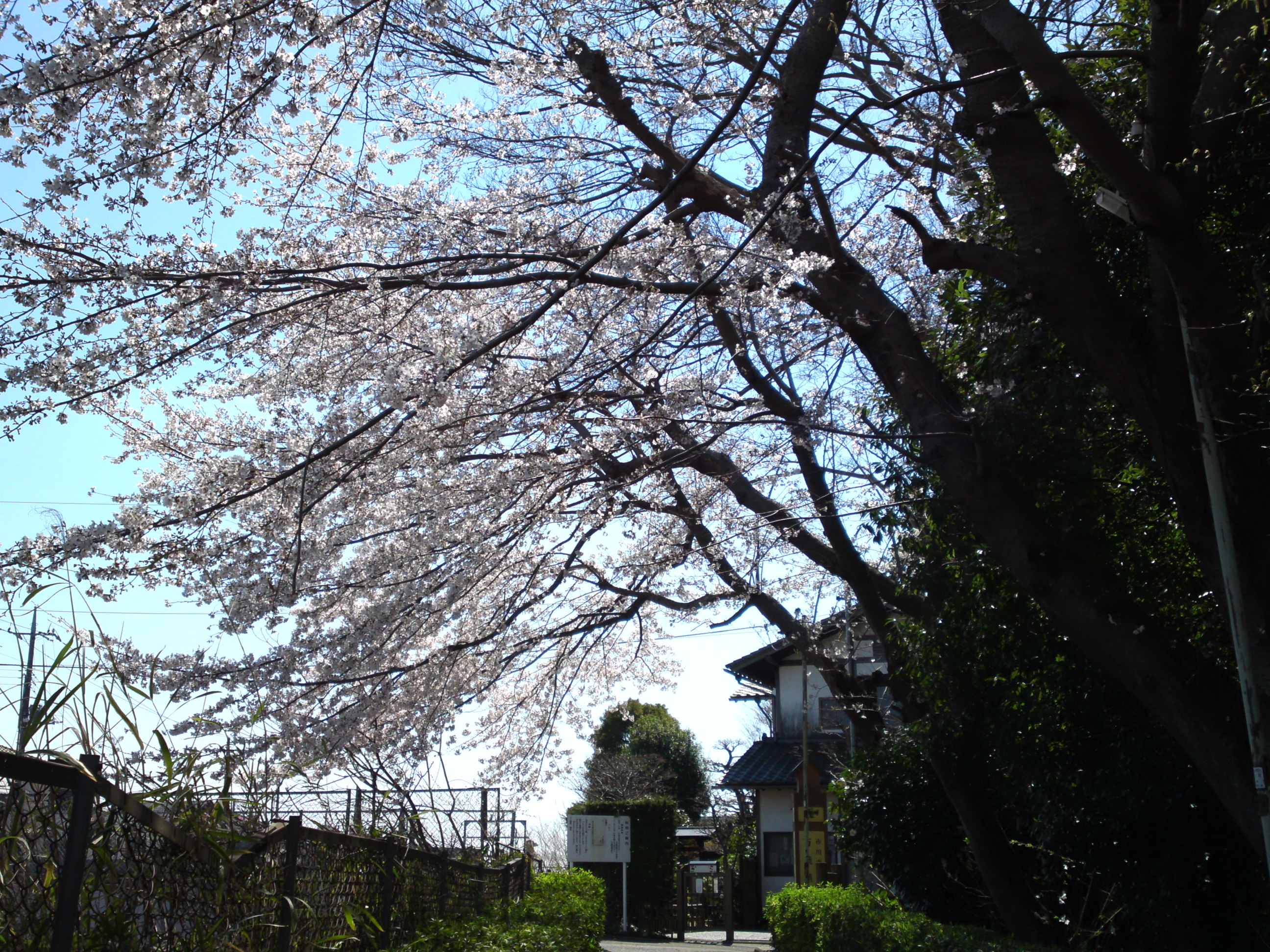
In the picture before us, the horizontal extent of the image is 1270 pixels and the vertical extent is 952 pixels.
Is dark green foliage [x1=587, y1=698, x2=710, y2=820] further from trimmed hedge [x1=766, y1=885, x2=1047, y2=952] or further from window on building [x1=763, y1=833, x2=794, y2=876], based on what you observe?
trimmed hedge [x1=766, y1=885, x2=1047, y2=952]

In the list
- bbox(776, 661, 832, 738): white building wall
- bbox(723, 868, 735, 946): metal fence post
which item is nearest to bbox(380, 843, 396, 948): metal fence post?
bbox(723, 868, 735, 946): metal fence post

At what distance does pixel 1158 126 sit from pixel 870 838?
664cm

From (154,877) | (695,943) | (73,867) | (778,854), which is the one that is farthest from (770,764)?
(73,867)

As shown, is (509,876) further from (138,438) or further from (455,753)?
(138,438)

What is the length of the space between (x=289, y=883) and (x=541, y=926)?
4561mm

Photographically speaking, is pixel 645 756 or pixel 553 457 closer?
pixel 553 457

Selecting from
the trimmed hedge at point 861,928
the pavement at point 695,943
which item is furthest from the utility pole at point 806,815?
the trimmed hedge at point 861,928

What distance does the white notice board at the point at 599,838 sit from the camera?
62.0 feet

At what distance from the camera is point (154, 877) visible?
2359 millimetres

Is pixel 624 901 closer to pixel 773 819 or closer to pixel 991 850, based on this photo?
pixel 773 819

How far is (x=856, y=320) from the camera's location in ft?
20.5

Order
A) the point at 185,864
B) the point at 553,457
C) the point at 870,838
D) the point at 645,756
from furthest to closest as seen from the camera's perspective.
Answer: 1. the point at 645,756
2. the point at 870,838
3. the point at 553,457
4. the point at 185,864

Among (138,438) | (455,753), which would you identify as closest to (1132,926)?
(138,438)

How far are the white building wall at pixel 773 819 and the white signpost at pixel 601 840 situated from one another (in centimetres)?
548
